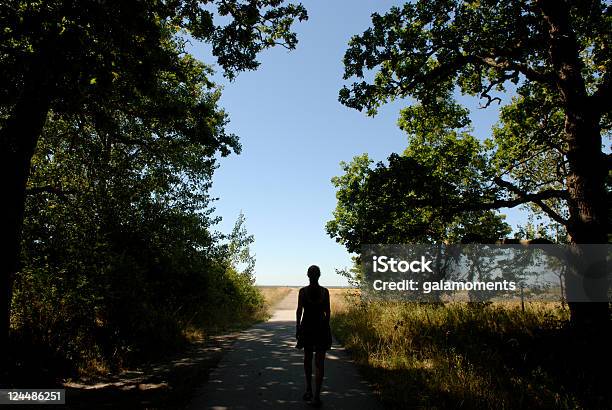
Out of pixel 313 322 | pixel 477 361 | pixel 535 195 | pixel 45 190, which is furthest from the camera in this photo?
pixel 45 190

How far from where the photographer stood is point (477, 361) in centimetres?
741

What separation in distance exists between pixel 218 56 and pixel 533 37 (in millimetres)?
8460

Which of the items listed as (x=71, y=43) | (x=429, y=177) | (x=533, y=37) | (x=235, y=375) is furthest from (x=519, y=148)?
(x=71, y=43)

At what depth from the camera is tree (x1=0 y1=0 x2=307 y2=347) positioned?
5.78 m

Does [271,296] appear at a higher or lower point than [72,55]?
lower

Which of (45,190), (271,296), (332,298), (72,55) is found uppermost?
(72,55)

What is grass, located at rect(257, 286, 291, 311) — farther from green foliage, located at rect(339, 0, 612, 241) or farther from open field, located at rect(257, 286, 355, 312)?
green foliage, located at rect(339, 0, 612, 241)

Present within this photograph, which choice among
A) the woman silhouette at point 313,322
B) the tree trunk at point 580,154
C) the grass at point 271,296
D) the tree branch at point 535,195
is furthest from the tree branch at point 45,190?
the grass at point 271,296

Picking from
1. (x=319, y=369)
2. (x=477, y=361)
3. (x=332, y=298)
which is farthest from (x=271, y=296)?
(x=319, y=369)

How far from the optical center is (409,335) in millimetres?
9914

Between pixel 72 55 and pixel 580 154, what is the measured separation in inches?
433

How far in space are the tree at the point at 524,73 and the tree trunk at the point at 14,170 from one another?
7.27 meters

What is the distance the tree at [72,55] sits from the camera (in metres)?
5.78

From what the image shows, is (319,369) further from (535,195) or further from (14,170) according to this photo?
(535,195)
